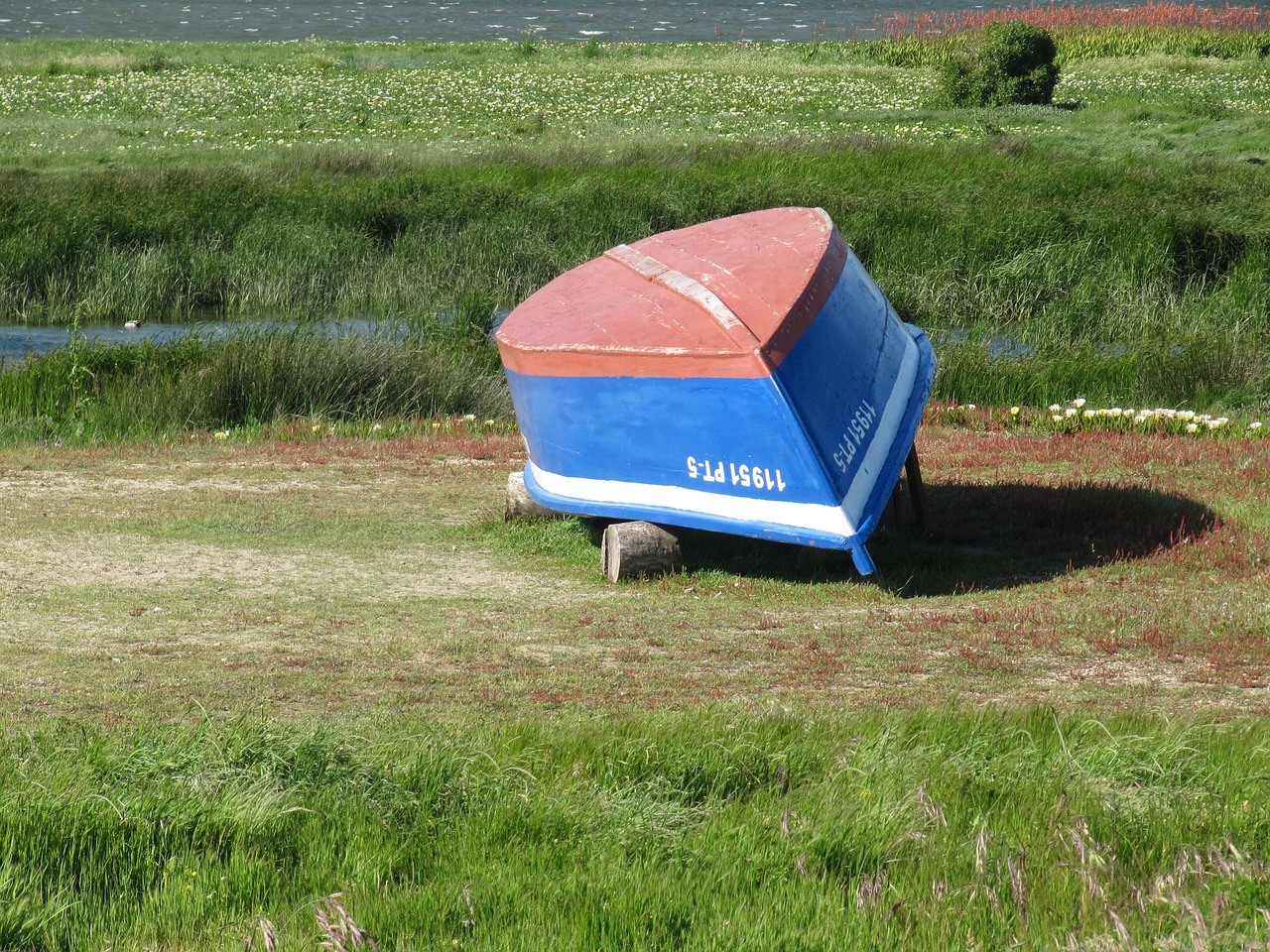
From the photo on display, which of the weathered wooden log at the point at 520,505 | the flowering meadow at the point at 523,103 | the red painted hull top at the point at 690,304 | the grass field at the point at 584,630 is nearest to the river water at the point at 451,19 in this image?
the flowering meadow at the point at 523,103

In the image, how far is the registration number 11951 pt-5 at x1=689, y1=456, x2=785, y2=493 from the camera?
961 cm

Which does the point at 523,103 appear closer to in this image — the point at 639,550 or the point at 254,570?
the point at 254,570

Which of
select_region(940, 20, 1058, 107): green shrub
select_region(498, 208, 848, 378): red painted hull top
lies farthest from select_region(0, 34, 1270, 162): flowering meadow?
select_region(498, 208, 848, 378): red painted hull top

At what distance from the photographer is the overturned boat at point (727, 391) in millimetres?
9570

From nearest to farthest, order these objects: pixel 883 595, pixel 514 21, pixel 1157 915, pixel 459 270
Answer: pixel 1157 915 < pixel 883 595 < pixel 459 270 < pixel 514 21

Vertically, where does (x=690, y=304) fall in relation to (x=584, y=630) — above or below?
above

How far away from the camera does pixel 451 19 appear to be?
380 ft

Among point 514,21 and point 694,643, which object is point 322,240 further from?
point 514,21

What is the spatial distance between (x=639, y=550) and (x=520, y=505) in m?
2.02

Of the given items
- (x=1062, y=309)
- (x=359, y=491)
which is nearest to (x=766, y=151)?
(x=1062, y=309)

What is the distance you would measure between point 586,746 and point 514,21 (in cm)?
11278

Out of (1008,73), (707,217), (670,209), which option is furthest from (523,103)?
(707,217)

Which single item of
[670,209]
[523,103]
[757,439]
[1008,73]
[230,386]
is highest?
[757,439]

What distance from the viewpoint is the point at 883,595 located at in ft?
31.6
